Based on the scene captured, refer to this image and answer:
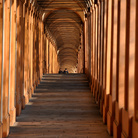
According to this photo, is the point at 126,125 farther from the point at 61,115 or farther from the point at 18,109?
the point at 18,109

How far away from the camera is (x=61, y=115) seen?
8.04 m

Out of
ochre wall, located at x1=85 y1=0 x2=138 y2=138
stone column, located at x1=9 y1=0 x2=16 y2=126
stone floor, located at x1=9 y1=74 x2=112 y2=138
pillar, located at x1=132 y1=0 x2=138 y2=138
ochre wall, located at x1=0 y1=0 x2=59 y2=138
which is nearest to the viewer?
pillar, located at x1=132 y1=0 x2=138 y2=138

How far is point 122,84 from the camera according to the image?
18.0 feet

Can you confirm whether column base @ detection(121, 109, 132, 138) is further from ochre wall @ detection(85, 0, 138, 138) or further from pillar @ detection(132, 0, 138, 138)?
pillar @ detection(132, 0, 138, 138)

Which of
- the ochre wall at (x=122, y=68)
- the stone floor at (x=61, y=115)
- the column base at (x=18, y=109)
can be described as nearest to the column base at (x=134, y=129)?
the ochre wall at (x=122, y=68)

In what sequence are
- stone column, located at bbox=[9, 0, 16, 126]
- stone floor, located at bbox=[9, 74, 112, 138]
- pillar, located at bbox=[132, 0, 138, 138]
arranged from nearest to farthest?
pillar, located at bbox=[132, 0, 138, 138] → stone floor, located at bbox=[9, 74, 112, 138] → stone column, located at bbox=[9, 0, 16, 126]

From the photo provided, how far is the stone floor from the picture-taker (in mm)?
6383

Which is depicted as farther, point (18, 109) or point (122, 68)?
point (18, 109)

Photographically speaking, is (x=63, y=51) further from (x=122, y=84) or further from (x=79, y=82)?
(x=122, y=84)

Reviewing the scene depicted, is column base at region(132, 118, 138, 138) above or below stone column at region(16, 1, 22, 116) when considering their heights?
below

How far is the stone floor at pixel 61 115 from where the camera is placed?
638 cm

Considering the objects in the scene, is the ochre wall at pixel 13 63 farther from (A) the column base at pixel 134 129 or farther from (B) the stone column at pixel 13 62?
(A) the column base at pixel 134 129

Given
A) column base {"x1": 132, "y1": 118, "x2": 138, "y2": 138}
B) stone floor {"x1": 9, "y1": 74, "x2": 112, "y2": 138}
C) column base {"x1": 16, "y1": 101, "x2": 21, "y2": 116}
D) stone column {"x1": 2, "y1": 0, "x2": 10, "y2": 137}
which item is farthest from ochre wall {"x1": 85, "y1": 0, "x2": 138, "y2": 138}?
column base {"x1": 16, "y1": 101, "x2": 21, "y2": 116}

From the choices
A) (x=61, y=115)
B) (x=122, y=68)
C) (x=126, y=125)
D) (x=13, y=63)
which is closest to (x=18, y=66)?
(x=13, y=63)
